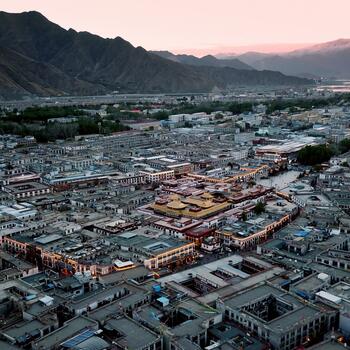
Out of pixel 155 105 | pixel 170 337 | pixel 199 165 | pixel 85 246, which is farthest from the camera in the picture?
pixel 155 105

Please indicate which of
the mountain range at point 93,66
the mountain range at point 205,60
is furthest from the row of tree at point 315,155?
the mountain range at point 205,60

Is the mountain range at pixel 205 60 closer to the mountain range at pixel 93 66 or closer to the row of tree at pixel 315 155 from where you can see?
the mountain range at pixel 93 66

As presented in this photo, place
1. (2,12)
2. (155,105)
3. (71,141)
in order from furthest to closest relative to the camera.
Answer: (2,12) < (155,105) < (71,141)

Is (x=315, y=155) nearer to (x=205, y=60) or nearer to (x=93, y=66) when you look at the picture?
(x=93, y=66)

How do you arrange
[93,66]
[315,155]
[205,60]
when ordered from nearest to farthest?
[315,155] < [93,66] < [205,60]

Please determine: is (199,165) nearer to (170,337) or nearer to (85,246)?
(85,246)

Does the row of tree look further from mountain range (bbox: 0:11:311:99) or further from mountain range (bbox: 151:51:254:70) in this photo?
mountain range (bbox: 151:51:254:70)

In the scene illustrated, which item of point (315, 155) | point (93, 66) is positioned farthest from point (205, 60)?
point (315, 155)

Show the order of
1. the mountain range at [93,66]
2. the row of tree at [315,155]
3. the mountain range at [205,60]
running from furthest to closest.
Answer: the mountain range at [205,60]
the mountain range at [93,66]
the row of tree at [315,155]

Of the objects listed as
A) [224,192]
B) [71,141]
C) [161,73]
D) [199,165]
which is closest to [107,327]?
[224,192]
